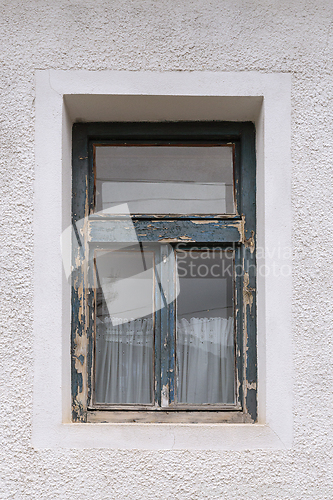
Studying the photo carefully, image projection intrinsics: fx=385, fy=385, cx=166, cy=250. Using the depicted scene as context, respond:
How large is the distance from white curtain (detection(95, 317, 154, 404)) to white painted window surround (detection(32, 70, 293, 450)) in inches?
8.5

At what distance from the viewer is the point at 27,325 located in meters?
1.96

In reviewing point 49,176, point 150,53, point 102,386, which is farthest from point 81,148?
point 102,386

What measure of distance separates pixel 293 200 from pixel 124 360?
129cm

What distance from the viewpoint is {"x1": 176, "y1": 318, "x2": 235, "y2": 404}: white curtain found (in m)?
2.19

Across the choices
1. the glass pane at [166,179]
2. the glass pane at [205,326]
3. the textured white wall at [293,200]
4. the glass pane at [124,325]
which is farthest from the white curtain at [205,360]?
the glass pane at [166,179]

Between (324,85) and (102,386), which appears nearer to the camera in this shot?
(324,85)

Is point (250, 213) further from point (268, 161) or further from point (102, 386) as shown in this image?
point (102, 386)

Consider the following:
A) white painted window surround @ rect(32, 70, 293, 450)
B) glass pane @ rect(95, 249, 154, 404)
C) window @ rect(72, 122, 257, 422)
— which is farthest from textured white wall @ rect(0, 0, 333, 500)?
glass pane @ rect(95, 249, 154, 404)

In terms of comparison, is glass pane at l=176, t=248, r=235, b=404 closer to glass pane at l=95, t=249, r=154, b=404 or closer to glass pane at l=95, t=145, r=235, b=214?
glass pane at l=95, t=249, r=154, b=404

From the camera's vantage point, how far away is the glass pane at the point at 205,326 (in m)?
2.20

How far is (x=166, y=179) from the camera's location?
7.47ft

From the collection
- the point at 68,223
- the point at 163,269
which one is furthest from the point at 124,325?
the point at 68,223

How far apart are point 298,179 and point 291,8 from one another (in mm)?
935

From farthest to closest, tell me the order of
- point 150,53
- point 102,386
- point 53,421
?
point 102,386
point 150,53
point 53,421
